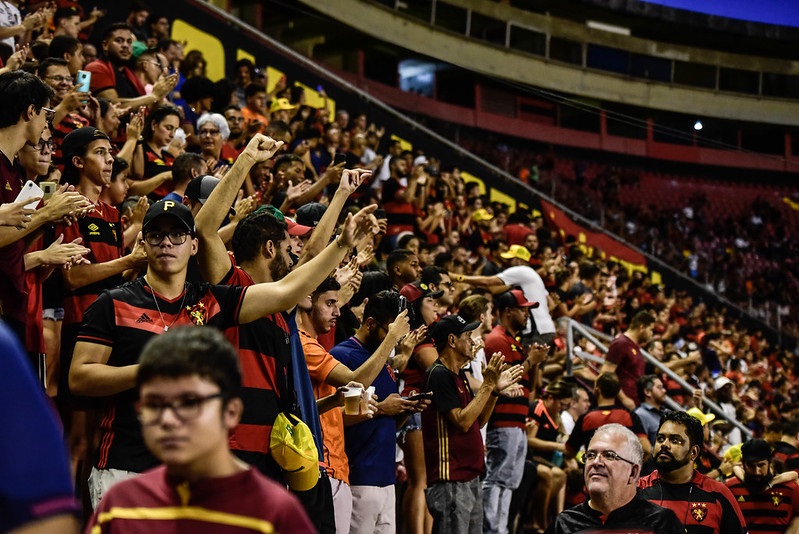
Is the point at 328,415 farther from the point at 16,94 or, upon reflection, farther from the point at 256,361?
the point at 16,94

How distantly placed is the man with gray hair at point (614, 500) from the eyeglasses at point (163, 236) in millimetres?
2185

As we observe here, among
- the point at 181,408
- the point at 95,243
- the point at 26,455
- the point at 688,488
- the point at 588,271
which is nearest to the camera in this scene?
the point at 26,455

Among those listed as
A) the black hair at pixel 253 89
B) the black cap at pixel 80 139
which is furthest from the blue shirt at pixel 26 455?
the black hair at pixel 253 89

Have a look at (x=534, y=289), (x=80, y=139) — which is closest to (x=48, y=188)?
(x=80, y=139)

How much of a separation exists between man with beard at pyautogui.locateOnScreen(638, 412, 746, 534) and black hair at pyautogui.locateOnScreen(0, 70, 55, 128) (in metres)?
3.69

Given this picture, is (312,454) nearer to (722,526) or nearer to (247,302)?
(247,302)

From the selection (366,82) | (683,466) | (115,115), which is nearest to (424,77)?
(366,82)

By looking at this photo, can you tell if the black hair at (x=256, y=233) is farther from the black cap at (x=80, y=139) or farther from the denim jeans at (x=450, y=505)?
the denim jeans at (x=450, y=505)

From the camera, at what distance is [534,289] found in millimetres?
9836

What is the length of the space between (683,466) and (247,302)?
2.96 metres

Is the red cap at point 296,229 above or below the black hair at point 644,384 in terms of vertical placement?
above

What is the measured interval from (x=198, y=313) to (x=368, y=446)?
217 centimetres

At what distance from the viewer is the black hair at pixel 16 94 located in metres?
4.34

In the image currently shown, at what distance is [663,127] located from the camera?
3006 cm
